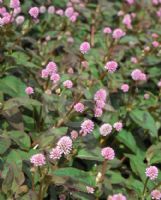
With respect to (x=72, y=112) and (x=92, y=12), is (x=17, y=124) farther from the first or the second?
(x=92, y=12)

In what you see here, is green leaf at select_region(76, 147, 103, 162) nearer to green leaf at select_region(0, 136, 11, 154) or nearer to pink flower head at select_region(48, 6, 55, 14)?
green leaf at select_region(0, 136, 11, 154)

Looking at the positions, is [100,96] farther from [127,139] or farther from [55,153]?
[55,153]

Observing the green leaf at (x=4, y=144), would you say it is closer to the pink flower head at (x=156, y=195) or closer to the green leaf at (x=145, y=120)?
the pink flower head at (x=156, y=195)

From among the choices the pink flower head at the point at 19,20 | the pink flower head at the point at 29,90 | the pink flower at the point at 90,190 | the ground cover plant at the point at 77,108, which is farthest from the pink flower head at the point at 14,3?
the pink flower at the point at 90,190

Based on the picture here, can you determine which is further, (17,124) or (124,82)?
(124,82)

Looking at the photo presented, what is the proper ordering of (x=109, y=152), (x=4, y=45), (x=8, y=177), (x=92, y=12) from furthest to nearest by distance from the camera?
(x=92, y=12) → (x=4, y=45) → (x=109, y=152) → (x=8, y=177)

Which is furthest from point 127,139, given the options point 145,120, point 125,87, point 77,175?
point 77,175

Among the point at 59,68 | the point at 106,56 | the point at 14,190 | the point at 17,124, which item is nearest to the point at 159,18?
the point at 106,56
